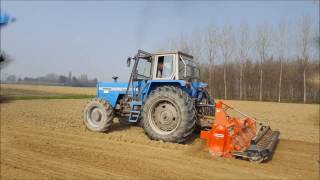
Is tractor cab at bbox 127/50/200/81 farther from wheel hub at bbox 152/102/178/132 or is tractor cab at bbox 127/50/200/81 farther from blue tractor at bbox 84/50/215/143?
wheel hub at bbox 152/102/178/132

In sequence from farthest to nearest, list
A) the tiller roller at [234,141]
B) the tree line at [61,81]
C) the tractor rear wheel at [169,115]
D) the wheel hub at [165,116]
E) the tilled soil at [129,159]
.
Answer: the tree line at [61,81]
the wheel hub at [165,116]
the tractor rear wheel at [169,115]
the tiller roller at [234,141]
the tilled soil at [129,159]

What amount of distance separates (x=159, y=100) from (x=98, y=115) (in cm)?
233

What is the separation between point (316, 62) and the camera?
100 feet

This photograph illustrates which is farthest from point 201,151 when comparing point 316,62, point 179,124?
point 316,62

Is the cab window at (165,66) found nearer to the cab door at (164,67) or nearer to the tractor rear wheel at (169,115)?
the cab door at (164,67)

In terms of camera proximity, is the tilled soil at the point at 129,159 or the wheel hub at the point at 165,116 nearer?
the tilled soil at the point at 129,159

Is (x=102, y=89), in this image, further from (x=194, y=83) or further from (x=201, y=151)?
(x=201, y=151)

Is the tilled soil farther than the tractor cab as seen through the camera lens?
No

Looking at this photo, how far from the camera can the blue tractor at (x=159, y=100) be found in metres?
A: 7.37

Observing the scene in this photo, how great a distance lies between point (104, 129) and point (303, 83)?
92.0 ft

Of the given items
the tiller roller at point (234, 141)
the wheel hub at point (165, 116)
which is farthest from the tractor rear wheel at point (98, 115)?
the tiller roller at point (234, 141)

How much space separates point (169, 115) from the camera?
7645 millimetres

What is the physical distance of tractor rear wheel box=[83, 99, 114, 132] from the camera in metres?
8.82

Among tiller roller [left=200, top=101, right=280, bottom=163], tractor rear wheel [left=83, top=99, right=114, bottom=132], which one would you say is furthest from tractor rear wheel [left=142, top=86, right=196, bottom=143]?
tractor rear wheel [left=83, top=99, right=114, bottom=132]
